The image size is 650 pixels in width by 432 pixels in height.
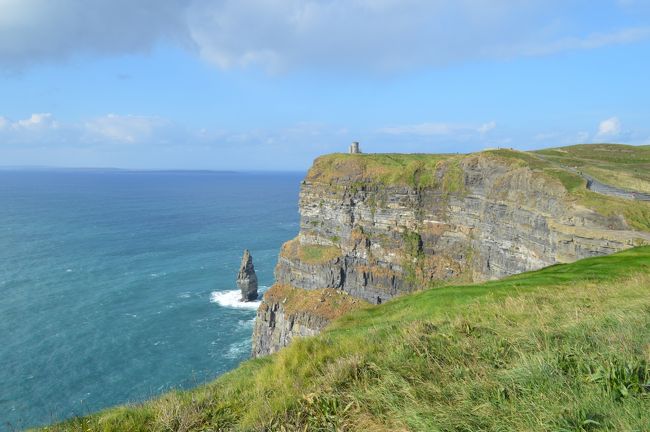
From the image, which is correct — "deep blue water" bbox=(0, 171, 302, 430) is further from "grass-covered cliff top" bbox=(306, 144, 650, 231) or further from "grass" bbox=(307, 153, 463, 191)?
"grass-covered cliff top" bbox=(306, 144, 650, 231)

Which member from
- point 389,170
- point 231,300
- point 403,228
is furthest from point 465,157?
point 231,300

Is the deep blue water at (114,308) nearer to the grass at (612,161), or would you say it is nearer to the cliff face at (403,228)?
the cliff face at (403,228)

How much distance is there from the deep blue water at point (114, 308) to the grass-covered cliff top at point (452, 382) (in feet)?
17.1

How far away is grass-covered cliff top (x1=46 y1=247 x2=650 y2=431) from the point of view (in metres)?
5.28

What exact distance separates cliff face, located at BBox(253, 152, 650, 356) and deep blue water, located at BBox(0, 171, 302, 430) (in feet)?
41.5

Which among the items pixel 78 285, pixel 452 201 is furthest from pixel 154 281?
pixel 452 201

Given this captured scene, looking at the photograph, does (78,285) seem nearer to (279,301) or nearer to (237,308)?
(237,308)

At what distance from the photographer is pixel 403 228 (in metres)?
58.5

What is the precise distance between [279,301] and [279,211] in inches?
4156

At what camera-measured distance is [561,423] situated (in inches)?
188

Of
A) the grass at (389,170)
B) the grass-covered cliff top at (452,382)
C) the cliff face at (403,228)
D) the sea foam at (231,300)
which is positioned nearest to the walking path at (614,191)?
the cliff face at (403,228)

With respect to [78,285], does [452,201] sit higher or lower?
higher

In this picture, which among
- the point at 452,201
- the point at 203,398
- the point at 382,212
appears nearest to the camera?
the point at 203,398

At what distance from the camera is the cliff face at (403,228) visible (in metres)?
45.9
